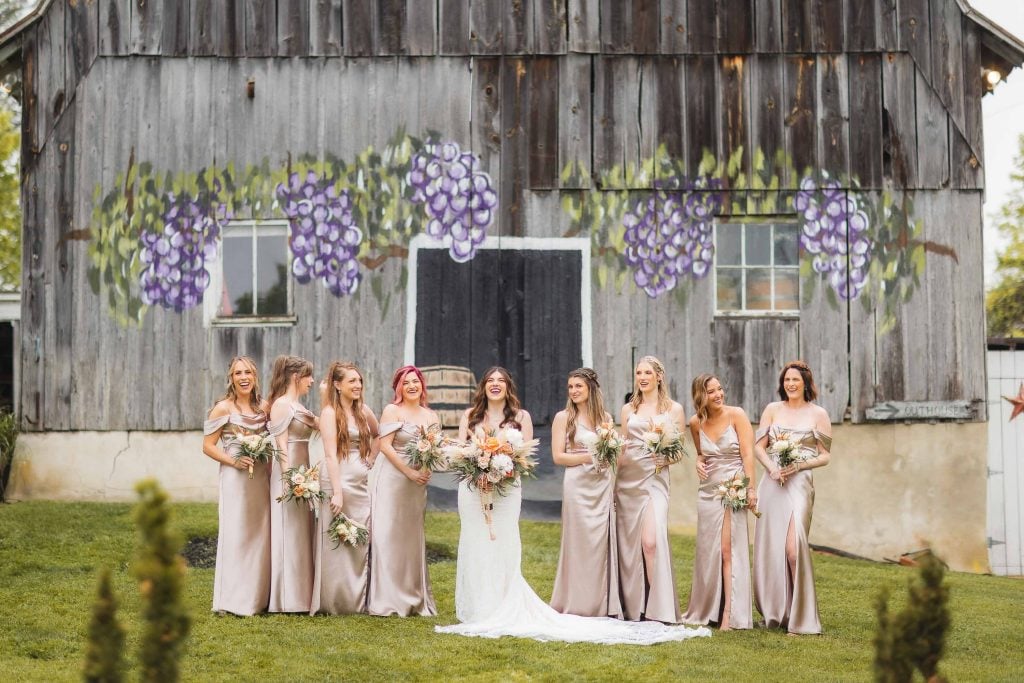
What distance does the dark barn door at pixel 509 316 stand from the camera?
49.9 ft

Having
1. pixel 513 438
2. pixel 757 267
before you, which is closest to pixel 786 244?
pixel 757 267

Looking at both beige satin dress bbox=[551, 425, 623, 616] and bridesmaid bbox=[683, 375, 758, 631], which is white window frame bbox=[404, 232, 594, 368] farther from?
beige satin dress bbox=[551, 425, 623, 616]

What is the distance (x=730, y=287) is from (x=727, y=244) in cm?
52

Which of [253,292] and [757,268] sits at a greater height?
[757,268]

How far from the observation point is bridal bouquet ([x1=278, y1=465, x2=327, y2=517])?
1034 cm

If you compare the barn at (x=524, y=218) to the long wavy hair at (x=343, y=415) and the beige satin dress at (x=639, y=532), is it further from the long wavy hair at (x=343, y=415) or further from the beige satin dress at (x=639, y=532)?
the beige satin dress at (x=639, y=532)

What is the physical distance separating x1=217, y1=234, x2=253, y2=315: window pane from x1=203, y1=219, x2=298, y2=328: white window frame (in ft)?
0.15

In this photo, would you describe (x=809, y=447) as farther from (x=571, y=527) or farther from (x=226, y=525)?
Result: (x=226, y=525)

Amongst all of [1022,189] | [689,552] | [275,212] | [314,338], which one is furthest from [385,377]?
[1022,189]

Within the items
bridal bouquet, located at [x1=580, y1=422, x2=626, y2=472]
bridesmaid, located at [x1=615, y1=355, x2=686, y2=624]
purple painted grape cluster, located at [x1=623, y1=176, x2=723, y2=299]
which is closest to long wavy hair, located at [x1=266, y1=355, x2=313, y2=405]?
bridal bouquet, located at [x1=580, y1=422, x2=626, y2=472]

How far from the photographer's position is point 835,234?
15398 millimetres

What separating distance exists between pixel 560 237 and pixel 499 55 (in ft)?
7.58

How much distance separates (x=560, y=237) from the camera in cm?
1529

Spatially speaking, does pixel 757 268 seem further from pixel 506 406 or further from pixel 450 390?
pixel 506 406
